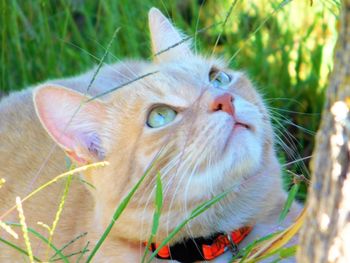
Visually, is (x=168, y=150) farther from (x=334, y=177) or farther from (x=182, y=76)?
(x=334, y=177)

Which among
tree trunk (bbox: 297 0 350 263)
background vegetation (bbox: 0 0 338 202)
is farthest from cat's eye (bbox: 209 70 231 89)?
background vegetation (bbox: 0 0 338 202)

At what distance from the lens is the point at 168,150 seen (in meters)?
2.14

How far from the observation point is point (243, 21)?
387 centimetres

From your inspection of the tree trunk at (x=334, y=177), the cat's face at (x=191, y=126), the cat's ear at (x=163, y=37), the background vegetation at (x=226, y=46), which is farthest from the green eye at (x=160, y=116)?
the background vegetation at (x=226, y=46)

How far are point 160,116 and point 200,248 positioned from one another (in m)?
0.40

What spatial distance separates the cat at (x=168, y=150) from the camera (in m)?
2.09

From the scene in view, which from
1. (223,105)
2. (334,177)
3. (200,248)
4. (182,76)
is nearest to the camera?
(334,177)

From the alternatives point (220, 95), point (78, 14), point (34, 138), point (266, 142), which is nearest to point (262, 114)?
point (266, 142)

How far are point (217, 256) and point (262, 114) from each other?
44 cm

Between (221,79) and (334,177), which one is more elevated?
(334,177)

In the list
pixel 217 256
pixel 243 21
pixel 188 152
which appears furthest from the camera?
pixel 243 21

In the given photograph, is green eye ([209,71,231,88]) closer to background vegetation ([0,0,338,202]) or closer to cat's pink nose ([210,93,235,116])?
cat's pink nose ([210,93,235,116])

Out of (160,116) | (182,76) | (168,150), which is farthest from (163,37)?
(168,150)

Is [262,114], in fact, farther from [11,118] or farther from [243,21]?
[243,21]
